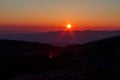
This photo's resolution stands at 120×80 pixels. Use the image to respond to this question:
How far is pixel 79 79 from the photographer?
30.6 metres

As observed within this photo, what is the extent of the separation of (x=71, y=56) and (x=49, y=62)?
3.67m

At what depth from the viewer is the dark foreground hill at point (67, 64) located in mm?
32219

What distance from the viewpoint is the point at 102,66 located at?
113 feet

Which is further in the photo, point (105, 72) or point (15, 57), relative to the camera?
point (15, 57)

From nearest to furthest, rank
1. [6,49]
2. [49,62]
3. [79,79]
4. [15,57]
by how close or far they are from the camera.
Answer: [79,79], [49,62], [15,57], [6,49]

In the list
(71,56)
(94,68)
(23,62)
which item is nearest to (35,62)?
(23,62)

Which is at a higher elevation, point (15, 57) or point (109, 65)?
point (15, 57)

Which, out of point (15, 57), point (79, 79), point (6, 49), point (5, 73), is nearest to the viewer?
point (79, 79)

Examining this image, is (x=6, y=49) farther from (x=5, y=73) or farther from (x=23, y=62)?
(x=5, y=73)

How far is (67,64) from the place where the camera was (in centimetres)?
3978

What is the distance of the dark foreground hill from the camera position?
32.2 metres

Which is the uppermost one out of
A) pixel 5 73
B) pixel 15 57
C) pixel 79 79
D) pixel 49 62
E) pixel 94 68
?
pixel 15 57

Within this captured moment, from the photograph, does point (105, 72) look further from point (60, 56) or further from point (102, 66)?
point (60, 56)

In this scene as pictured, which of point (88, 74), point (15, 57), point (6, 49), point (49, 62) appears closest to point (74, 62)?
point (49, 62)
